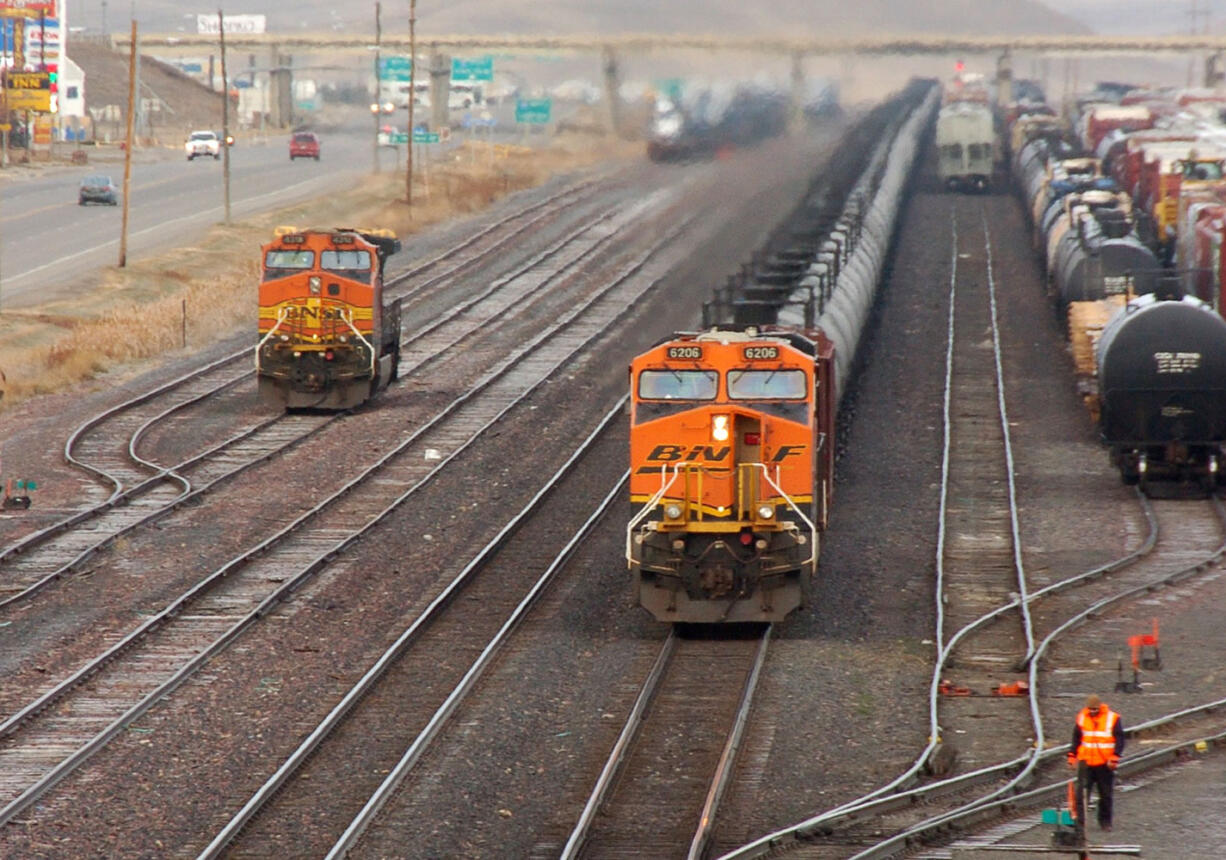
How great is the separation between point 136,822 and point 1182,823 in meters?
8.38

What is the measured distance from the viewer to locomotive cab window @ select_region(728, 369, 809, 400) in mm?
18656

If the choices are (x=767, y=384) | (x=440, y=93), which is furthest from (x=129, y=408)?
(x=440, y=93)

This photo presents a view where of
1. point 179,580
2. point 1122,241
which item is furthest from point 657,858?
point 1122,241

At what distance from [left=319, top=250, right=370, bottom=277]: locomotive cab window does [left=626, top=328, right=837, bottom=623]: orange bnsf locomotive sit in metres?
14.3

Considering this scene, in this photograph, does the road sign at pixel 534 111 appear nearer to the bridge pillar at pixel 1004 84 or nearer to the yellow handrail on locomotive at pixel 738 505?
the bridge pillar at pixel 1004 84

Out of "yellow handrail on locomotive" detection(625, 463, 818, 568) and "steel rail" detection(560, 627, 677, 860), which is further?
"yellow handrail on locomotive" detection(625, 463, 818, 568)

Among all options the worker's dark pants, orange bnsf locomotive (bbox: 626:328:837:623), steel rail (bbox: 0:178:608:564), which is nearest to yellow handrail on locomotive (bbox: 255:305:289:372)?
steel rail (bbox: 0:178:608:564)

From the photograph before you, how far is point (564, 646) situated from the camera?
61.1 feet

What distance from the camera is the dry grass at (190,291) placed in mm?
37875

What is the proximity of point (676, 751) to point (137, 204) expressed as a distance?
198ft

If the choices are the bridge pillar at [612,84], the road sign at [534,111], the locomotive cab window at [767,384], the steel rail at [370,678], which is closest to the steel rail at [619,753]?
the steel rail at [370,678]

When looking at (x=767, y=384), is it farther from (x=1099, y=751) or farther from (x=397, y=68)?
(x=397, y=68)

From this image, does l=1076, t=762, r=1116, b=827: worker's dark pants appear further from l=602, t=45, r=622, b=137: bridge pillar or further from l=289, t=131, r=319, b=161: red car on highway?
l=289, t=131, r=319, b=161: red car on highway

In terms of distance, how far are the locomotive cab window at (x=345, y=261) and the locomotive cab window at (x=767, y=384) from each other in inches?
587
